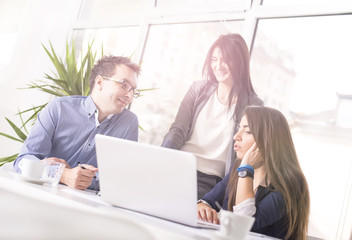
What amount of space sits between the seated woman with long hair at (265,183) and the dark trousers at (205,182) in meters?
0.05

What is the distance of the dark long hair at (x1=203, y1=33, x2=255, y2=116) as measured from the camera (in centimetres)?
312

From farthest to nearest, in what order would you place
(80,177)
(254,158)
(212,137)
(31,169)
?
(212,137) < (254,158) < (80,177) < (31,169)

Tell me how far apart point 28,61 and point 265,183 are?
10.3 ft

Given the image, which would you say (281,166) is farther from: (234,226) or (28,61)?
(28,61)

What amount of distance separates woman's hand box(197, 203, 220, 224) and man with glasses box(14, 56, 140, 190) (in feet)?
2.37

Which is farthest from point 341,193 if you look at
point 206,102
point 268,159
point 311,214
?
point 206,102

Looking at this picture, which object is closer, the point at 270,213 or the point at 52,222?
the point at 52,222

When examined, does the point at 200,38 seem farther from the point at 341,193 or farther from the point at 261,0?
the point at 341,193

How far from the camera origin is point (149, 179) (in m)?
1.44

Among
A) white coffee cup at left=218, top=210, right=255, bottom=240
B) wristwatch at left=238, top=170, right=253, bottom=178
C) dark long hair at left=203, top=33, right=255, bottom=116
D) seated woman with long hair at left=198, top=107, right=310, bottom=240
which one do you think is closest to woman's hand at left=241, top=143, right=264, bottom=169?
seated woman with long hair at left=198, top=107, right=310, bottom=240

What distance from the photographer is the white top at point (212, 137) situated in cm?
306

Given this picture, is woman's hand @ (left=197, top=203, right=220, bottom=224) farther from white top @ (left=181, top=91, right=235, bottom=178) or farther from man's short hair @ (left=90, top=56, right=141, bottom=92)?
man's short hair @ (left=90, top=56, right=141, bottom=92)

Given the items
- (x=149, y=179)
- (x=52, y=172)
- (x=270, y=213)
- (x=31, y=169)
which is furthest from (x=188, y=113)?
(x=149, y=179)

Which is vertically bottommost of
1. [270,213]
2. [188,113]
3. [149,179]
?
[270,213]
